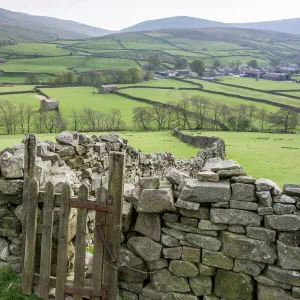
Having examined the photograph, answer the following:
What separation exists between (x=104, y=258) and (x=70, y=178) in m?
2.91

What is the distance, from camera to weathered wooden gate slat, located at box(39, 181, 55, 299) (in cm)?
676

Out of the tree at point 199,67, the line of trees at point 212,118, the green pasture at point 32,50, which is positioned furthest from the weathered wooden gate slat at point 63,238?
the green pasture at point 32,50

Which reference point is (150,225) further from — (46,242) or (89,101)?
(89,101)

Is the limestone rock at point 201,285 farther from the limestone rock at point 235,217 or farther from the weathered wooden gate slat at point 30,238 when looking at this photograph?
the weathered wooden gate slat at point 30,238

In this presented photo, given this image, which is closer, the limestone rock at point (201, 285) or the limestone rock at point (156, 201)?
the limestone rock at point (156, 201)

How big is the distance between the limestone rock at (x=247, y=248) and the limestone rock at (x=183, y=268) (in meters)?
0.68

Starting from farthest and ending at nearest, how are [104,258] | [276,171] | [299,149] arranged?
1. [299,149]
2. [276,171]
3. [104,258]

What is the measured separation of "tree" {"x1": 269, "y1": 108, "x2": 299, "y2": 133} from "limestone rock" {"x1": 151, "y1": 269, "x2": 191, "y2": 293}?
2198 inches

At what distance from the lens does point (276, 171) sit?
2214cm

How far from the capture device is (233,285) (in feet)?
21.6

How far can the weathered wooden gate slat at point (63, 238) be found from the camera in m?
6.66

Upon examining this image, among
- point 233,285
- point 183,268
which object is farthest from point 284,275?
point 183,268

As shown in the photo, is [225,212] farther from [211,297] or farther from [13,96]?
[13,96]

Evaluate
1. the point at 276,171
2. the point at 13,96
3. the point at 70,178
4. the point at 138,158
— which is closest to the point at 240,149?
the point at 276,171
